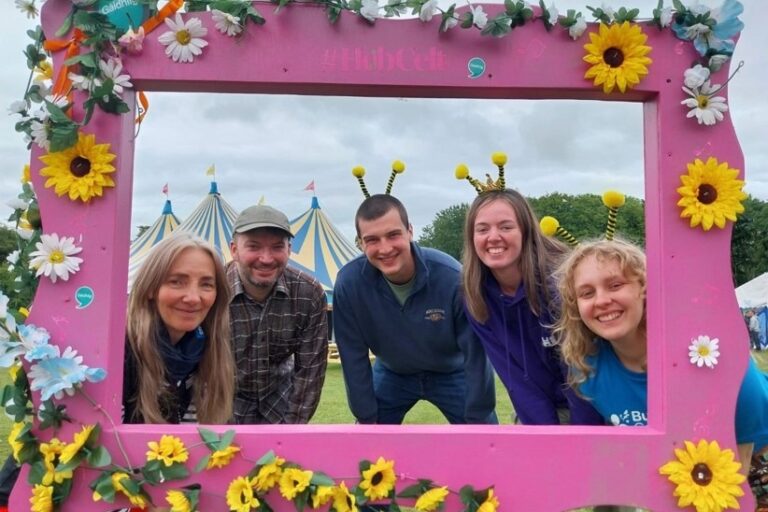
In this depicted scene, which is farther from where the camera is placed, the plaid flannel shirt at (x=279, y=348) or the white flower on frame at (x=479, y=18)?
the plaid flannel shirt at (x=279, y=348)

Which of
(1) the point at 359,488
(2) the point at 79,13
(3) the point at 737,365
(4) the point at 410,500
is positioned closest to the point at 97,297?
(2) the point at 79,13

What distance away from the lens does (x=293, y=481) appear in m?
1.94

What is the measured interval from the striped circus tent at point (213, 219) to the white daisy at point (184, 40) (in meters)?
9.78

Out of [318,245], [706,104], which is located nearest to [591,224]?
[318,245]

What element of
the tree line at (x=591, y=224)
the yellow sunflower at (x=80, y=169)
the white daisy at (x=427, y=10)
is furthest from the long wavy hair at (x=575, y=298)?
the tree line at (x=591, y=224)

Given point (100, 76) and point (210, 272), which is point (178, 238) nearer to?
point (210, 272)

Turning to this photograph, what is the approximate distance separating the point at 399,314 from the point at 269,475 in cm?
135

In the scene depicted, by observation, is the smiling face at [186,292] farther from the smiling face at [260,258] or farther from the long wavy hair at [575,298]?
the long wavy hair at [575,298]

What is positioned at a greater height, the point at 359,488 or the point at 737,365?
the point at 737,365

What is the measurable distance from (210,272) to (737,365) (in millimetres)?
1807

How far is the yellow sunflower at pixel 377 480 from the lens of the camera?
1930 mm

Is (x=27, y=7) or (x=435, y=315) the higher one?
(x=27, y=7)

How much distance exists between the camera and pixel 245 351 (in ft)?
10.4

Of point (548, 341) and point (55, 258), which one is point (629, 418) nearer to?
point (548, 341)
